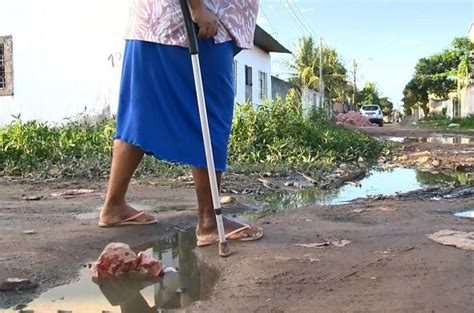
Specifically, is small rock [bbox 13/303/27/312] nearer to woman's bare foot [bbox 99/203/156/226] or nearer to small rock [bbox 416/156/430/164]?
woman's bare foot [bbox 99/203/156/226]

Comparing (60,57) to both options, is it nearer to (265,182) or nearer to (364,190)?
(265,182)

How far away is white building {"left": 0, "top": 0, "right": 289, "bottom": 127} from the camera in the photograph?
42.0ft

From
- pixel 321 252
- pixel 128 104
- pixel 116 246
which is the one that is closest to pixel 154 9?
pixel 128 104

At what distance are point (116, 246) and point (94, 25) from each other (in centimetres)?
1074

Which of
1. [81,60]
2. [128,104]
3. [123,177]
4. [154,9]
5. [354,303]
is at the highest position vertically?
[81,60]

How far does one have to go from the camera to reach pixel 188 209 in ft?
14.9

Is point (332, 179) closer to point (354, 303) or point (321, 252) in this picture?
point (321, 252)

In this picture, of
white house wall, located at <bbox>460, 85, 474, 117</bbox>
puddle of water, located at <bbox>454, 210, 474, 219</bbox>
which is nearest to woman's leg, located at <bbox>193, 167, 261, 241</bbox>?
puddle of water, located at <bbox>454, 210, 474, 219</bbox>

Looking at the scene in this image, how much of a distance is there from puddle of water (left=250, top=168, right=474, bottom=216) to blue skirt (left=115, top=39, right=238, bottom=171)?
130 centimetres

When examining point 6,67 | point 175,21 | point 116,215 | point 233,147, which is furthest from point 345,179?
point 6,67

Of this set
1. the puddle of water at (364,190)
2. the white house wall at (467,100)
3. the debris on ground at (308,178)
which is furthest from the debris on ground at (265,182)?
the white house wall at (467,100)

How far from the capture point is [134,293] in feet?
8.36

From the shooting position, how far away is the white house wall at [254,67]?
18734mm

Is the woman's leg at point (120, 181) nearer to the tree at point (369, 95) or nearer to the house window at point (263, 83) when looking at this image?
the house window at point (263, 83)
